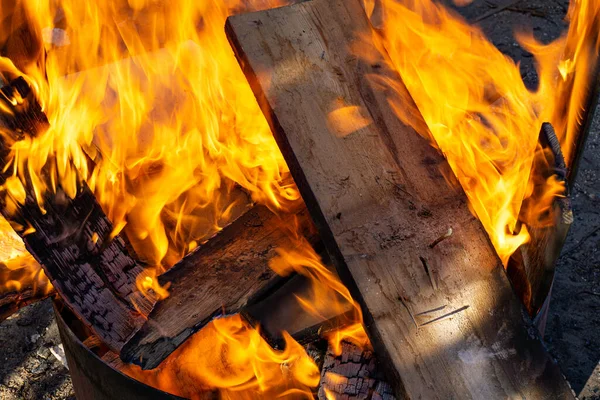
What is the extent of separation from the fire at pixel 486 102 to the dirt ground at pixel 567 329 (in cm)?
82

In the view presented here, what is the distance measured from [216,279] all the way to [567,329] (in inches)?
63.8

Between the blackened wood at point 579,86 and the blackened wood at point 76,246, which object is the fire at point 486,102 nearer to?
the blackened wood at point 579,86

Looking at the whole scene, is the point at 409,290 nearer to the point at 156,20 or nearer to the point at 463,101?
the point at 463,101

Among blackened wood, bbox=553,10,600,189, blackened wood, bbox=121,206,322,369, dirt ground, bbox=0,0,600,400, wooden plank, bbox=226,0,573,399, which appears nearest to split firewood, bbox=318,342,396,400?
wooden plank, bbox=226,0,573,399

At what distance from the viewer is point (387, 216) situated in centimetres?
167

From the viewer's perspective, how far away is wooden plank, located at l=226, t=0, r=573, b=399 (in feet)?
4.94

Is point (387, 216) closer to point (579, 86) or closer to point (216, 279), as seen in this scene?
point (216, 279)

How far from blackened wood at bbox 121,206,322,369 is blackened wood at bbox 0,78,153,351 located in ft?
0.30

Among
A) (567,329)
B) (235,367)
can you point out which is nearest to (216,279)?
(235,367)

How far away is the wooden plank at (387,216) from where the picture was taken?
1.51 meters

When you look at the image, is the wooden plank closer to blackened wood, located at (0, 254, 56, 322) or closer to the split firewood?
the split firewood

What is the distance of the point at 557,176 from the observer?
1535mm

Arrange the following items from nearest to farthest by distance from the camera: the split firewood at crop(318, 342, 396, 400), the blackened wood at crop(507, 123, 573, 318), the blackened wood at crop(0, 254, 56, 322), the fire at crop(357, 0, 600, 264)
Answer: the blackened wood at crop(507, 123, 573, 318) < the split firewood at crop(318, 342, 396, 400) < the fire at crop(357, 0, 600, 264) < the blackened wood at crop(0, 254, 56, 322)

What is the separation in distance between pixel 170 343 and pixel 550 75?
6.30ft
